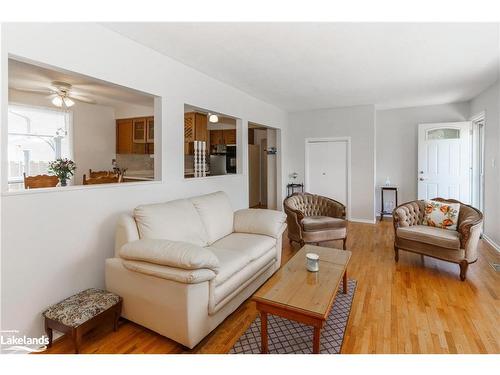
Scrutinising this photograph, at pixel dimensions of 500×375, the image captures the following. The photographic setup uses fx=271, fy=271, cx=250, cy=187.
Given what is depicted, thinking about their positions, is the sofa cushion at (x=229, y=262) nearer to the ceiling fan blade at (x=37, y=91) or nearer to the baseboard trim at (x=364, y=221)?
the ceiling fan blade at (x=37, y=91)

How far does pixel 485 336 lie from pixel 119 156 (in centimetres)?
657

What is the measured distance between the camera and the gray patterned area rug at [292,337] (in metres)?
1.91

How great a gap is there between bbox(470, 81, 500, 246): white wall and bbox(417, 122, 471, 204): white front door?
85 centimetres

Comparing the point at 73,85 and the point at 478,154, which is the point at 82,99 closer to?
the point at 73,85

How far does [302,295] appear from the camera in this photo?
1888mm

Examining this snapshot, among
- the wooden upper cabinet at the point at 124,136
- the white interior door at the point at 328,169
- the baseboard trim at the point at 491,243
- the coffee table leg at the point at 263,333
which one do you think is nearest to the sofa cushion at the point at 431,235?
the baseboard trim at the point at 491,243

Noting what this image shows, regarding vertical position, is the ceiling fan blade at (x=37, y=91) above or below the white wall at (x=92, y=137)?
above

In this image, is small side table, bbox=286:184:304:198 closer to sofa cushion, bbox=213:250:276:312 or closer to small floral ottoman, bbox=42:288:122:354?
sofa cushion, bbox=213:250:276:312

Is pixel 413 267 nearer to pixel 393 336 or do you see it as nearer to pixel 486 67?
pixel 393 336

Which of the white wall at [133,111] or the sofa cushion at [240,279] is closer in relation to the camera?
the sofa cushion at [240,279]

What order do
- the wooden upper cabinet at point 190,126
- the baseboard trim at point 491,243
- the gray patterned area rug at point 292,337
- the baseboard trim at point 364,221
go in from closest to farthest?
the gray patterned area rug at point 292,337
the baseboard trim at point 491,243
the wooden upper cabinet at point 190,126
the baseboard trim at point 364,221

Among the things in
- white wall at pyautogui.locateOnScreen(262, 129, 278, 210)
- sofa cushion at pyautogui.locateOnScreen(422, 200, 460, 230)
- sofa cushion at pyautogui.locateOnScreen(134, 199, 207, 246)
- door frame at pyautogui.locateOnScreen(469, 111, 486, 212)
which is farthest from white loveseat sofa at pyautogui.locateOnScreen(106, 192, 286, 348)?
door frame at pyautogui.locateOnScreen(469, 111, 486, 212)

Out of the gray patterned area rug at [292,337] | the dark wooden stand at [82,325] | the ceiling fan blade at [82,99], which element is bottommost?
the gray patterned area rug at [292,337]

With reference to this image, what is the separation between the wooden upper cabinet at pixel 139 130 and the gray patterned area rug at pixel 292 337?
4.66 metres
